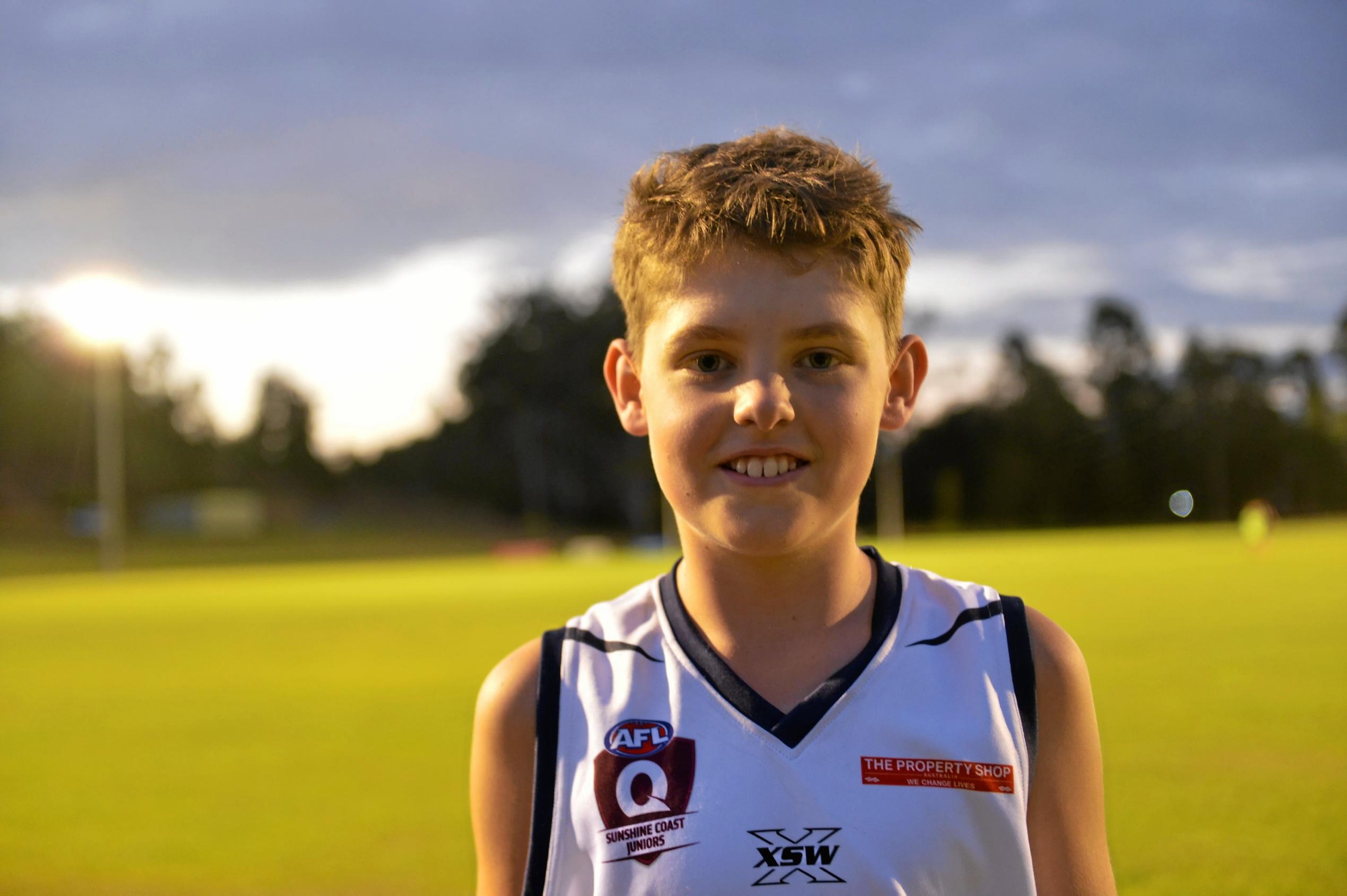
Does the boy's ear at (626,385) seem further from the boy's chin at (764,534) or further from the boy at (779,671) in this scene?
the boy's chin at (764,534)

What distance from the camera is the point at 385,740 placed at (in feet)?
24.0

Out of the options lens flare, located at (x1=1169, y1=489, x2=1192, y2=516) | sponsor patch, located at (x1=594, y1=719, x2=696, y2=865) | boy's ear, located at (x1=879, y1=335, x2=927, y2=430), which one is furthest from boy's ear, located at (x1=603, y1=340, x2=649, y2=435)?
lens flare, located at (x1=1169, y1=489, x2=1192, y2=516)

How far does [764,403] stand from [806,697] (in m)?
0.48

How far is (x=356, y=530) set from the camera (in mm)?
66562

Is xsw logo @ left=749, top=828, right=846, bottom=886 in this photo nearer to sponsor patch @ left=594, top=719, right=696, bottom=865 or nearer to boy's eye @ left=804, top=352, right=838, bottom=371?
sponsor patch @ left=594, top=719, right=696, bottom=865

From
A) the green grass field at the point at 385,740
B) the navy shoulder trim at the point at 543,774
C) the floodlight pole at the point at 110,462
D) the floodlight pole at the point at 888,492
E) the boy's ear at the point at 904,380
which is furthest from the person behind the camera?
the floodlight pole at the point at 888,492

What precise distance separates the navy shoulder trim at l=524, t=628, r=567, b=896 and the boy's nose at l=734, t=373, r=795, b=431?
530mm

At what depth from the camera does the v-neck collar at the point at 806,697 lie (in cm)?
178

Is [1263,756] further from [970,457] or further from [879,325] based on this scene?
[970,457]

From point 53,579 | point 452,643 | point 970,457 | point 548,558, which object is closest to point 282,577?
point 53,579

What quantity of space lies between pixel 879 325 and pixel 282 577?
3263cm

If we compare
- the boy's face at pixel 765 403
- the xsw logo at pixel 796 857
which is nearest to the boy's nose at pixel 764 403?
the boy's face at pixel 765 403

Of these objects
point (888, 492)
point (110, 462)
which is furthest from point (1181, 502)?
point (110, 462)

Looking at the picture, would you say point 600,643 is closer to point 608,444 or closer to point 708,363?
point 708,363
